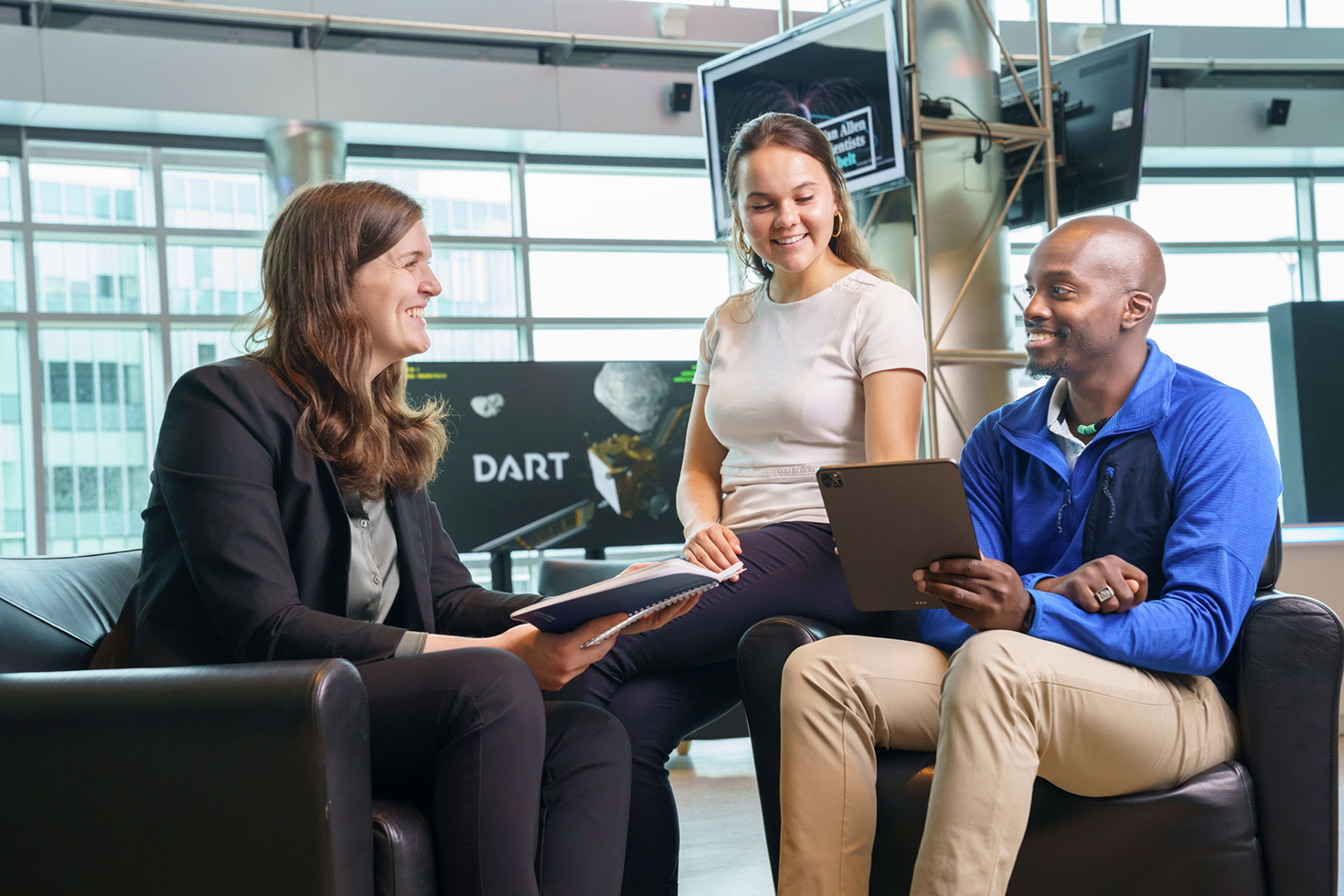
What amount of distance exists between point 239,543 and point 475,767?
42cm

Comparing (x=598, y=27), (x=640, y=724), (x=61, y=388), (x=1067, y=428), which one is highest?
(x=598, y=27)

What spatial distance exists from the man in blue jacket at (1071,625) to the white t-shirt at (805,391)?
255 millimetres

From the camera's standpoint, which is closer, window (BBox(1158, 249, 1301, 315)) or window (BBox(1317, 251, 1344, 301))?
window (BBox(1158, 249, 1301, 315))

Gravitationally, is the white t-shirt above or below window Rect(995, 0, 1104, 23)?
below

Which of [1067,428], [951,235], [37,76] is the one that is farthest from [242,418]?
[37,76]

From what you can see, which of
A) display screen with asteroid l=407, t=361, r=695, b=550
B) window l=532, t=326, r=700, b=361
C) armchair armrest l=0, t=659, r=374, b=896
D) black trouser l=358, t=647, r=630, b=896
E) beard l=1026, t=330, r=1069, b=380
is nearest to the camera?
armchair armrest l=0, t=659, r=374, b=896

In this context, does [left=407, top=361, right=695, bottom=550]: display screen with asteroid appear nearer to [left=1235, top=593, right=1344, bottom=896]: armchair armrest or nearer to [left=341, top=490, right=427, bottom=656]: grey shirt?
[left=341, top=490, right=427, bottom=656]: grey shirt

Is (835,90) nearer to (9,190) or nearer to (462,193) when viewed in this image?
(462,193)

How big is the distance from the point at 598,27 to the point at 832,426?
679cm

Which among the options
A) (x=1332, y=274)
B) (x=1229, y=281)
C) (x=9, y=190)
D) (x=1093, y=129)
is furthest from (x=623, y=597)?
(x=1332, y=274)

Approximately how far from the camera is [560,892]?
5.02 ft

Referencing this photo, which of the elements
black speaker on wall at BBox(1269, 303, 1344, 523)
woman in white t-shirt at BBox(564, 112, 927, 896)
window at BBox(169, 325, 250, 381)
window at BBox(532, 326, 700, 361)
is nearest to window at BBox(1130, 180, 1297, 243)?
black speaker on wall at BBox(1269, 303, 1344, 523)

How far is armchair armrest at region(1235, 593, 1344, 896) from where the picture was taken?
163cm

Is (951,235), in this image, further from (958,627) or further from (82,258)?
(82,258)
